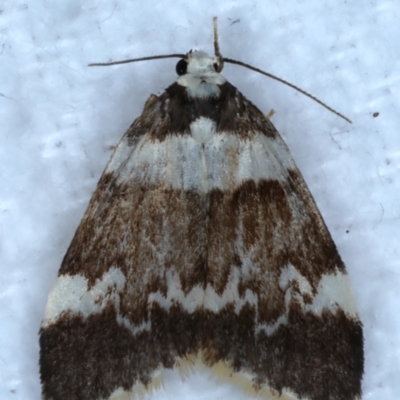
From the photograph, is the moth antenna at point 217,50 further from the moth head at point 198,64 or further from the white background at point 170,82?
the white background at point 170,82

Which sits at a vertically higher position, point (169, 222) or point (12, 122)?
point (12, 122)

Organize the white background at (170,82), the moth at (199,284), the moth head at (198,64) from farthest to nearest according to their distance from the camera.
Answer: the white background at (170,82)
the moth head at (198,64)
the moth at (199,284)

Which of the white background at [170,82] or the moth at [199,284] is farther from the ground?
the white background at [170,82]

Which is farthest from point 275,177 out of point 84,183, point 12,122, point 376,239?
point 12,122

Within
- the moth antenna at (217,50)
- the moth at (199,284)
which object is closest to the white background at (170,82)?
the moth antenna at (217,50)

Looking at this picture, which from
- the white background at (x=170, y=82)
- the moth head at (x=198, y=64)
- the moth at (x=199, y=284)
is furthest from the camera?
the white background at (x=170, y=82)

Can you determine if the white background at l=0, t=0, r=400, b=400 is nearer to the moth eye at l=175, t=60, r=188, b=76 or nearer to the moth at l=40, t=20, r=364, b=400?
the moth eye at l=175, t=60, r=188, b=76

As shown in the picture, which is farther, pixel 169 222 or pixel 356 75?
pixel 356 75

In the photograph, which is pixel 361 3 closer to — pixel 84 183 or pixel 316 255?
pixel 316 255
